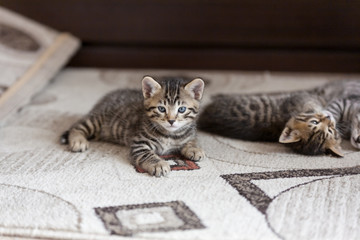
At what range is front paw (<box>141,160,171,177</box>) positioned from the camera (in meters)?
1.72

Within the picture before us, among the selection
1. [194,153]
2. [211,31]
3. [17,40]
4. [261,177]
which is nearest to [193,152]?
[194,153]

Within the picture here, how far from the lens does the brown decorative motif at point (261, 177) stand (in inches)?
61.5

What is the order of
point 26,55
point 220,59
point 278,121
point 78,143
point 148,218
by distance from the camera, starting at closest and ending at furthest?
point 148,218
point 78,143
point 278,121
point 26,55
point 220,59

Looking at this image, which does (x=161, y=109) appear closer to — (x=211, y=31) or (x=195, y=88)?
(x=195, y=88)

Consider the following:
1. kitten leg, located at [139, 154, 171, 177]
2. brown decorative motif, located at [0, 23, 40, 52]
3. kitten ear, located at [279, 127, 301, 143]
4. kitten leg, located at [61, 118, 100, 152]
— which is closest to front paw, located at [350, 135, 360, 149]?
kitten ear, located at [279, 127, 301, 143]

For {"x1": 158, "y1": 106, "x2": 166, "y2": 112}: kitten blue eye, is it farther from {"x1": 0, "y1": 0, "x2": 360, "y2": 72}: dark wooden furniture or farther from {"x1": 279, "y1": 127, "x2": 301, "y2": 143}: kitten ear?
{"x1": 0, "y1": 0, "x2": 360, "y2": 72}: dark wooden furniture

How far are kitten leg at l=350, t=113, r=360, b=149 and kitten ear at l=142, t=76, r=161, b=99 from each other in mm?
812

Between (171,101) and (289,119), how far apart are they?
0.52m

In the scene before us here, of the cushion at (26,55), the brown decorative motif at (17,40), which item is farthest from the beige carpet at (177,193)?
the brown decorative motif at (17,40)

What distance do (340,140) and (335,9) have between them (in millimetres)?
1291

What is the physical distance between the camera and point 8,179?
5.54 feet

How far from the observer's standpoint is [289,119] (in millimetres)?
2055

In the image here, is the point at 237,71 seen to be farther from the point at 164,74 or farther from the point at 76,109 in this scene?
the point at 76,109

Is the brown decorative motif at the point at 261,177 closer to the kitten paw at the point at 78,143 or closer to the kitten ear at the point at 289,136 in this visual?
the kitten ear at the point at 289,136
